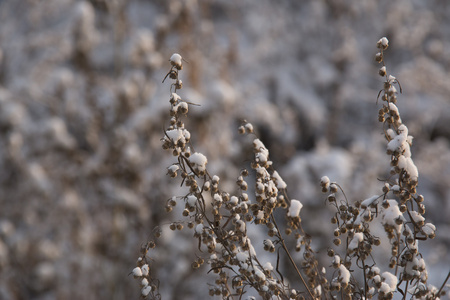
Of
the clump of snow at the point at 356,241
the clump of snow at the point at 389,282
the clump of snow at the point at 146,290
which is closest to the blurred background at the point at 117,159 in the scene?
the clump of snow at the point at 389,282

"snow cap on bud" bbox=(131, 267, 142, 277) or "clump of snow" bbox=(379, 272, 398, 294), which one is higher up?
"snow cap on bud" bbox=(131, 267, 142, 277)

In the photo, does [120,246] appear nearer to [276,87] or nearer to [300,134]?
[300,134]

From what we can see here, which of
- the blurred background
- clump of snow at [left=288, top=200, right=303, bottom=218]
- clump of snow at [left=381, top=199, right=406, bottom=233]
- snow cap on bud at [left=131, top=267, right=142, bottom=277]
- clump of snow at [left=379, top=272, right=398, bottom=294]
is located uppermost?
the blurred background

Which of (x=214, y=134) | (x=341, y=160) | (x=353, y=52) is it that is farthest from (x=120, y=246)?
(x=353, y=52)

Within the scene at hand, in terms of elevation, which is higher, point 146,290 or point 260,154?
point 260,154

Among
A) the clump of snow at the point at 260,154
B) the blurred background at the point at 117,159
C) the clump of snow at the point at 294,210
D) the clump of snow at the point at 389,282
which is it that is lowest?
the clump of snow at the point at 389,282

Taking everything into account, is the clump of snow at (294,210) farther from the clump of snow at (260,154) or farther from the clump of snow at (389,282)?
the clump of snow at (389,282)

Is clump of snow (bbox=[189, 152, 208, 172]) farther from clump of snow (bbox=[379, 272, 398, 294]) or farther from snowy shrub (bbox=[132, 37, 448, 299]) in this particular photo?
clump of snow (bbox=[379, 272, 398, 294])

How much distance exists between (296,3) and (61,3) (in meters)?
5.58

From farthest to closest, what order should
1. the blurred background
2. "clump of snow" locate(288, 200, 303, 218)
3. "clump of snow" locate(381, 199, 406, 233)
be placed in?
the blurred background, "clump of snow" locate(288, 200, 303, 218), "clump of snow" locate(381, 199, 406, 233)

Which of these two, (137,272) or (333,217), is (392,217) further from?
(137,272)

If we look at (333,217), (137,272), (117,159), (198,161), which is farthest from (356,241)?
(117,159)

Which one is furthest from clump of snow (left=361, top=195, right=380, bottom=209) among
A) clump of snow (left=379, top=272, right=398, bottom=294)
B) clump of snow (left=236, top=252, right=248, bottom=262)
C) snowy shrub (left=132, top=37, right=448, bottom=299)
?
clump of snow (left=236, top=252, right=248, bottom=262)

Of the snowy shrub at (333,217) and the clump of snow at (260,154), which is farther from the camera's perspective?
the clump of snow at (260,154)
